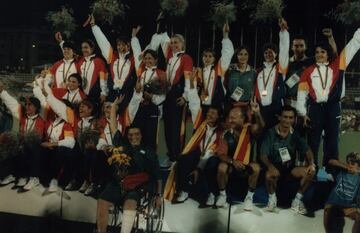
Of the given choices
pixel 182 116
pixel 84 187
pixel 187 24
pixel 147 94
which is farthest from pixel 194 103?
pixel 84 187

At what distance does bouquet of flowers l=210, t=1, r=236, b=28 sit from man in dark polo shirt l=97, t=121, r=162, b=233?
1.31 m

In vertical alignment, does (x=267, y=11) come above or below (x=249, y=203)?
above

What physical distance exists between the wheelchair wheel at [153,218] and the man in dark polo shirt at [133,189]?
58mm

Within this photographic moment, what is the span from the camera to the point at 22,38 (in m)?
5.89

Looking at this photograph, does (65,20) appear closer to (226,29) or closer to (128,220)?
(226,29)

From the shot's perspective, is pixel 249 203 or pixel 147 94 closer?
pixel 249 203

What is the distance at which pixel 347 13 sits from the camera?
200 inches

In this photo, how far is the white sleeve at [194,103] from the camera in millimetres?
5418

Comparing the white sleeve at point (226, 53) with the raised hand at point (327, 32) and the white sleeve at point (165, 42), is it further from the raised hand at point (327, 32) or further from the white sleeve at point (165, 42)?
the raised hand at point (327, 32)

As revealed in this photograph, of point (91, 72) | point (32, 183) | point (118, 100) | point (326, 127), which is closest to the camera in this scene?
point (326, 127)

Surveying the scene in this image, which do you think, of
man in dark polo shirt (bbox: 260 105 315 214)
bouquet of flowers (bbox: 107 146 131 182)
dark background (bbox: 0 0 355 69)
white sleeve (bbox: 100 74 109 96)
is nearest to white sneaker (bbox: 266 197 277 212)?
man in dark polo shirt (bbox: 260 105 315 214)

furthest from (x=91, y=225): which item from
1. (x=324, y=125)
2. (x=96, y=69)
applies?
(x=324, y=125)

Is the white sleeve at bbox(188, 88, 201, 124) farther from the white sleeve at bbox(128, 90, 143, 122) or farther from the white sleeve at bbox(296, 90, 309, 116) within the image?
the white sleeve at bbox(296, 90, 309, 116)

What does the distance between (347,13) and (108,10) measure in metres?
2.27
